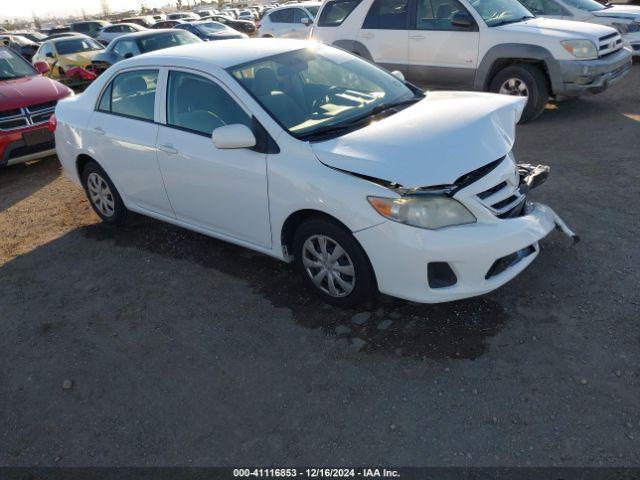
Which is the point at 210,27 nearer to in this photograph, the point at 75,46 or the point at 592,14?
the point at 75,46

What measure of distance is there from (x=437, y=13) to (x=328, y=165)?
5545mm

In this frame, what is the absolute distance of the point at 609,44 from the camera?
7.34 meters

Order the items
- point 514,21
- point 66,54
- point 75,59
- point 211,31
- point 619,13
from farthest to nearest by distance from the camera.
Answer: point 211,31 < point 66,54 < point 75,59 < point 619,13 < point 514,21

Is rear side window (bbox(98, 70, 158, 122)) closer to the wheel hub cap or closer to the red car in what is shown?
the wheel hub cap

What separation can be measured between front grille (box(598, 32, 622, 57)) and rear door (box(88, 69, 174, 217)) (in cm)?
591

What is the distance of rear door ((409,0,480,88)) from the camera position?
25.0 ft

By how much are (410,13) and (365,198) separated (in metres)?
5.92

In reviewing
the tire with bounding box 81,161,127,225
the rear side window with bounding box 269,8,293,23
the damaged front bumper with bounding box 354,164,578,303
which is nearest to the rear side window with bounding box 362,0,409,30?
the tire with bounding box 81,161,127,225

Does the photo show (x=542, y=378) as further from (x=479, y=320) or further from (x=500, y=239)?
(x=500, y=239)

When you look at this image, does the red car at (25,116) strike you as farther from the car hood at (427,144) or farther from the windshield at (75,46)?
the windshield at (75,46)

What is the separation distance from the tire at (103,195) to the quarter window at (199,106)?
4.29ft

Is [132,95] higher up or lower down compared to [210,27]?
higher up

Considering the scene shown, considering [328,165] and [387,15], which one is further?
[387,15]

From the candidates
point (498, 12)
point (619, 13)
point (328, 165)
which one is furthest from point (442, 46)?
point (328, 165)
